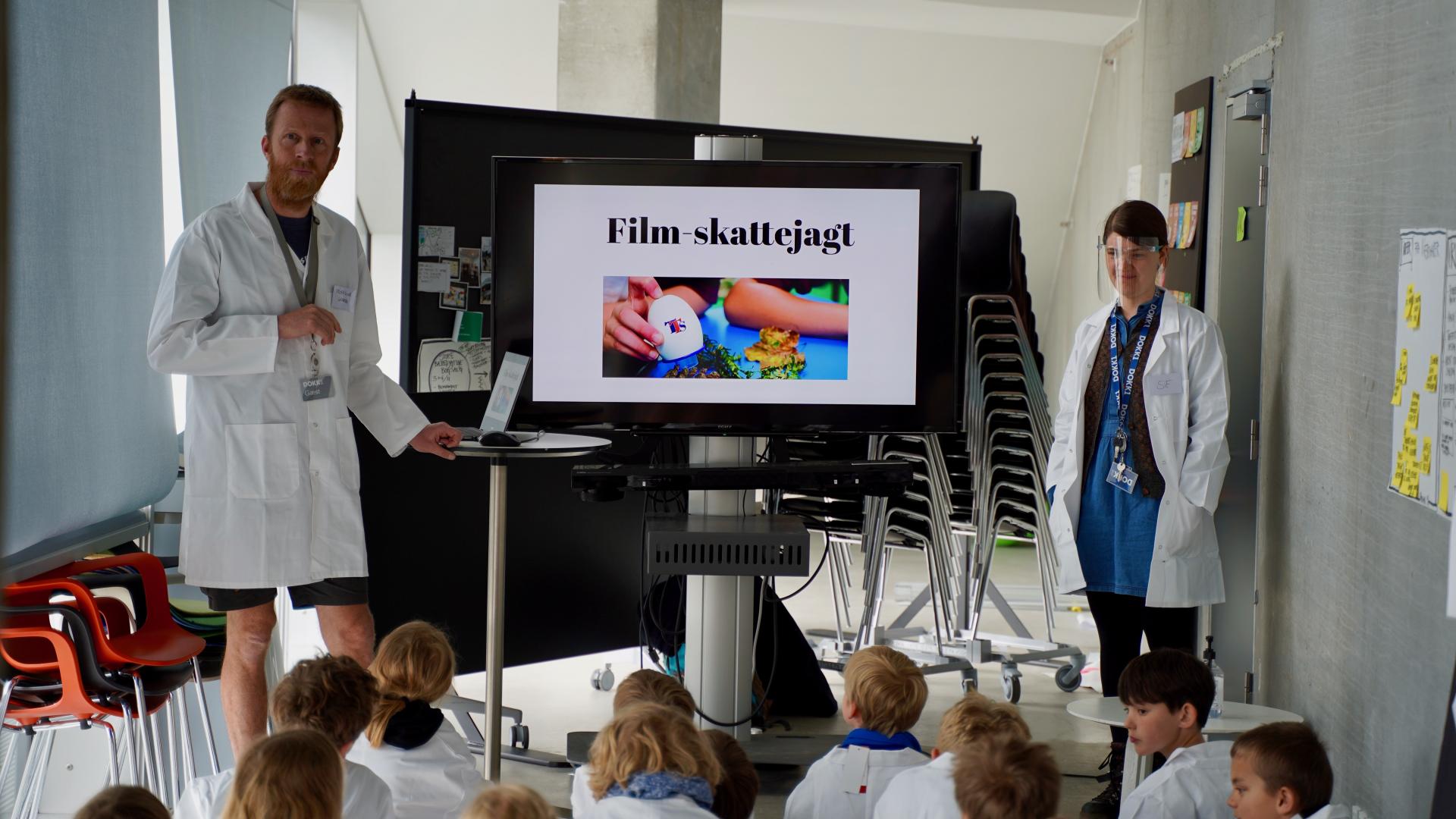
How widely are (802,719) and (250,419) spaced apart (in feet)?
7.90

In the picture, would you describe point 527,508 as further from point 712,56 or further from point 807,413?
point 712,56

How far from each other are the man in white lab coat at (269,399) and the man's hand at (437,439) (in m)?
0.06

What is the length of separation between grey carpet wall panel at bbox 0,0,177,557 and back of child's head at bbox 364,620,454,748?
0.80 metres

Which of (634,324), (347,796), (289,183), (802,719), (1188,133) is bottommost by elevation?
(802,719)

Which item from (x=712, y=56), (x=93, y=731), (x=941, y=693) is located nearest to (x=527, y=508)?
(x=93, y=731)

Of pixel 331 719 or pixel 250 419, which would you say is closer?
pixel 331 719

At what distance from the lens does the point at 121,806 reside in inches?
70.6

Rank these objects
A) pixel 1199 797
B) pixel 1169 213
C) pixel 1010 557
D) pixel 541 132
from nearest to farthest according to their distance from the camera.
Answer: pixel 1199 797, pixel 541 132, pixel 1169 213, pixel 1010 557

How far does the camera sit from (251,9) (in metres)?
4.55

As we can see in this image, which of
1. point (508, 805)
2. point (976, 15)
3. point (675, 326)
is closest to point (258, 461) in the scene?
point (675, 326)

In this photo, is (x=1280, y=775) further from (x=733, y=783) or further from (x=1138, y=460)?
(x=1138, y=460)

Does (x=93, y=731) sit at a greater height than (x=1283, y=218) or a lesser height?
lesser

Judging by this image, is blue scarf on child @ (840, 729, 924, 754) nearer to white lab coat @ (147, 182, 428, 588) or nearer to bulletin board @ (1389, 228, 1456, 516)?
bulletin board @ (1389, 228, 1456, 516)

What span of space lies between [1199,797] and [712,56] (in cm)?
488
